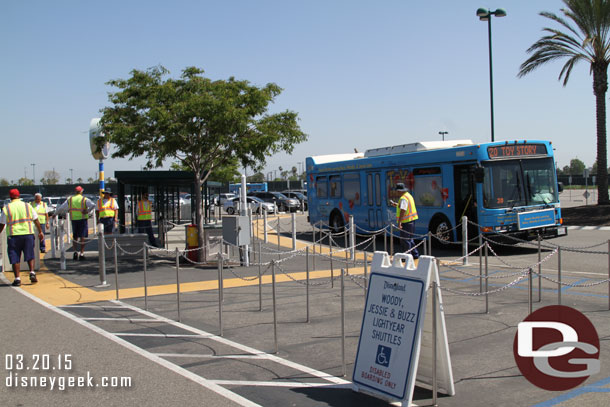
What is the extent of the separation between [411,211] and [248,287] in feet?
14.6

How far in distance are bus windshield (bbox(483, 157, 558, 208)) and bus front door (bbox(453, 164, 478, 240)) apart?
433mm

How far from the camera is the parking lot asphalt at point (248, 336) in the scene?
562 centimetres

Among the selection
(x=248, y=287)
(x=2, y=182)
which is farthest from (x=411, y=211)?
(x=2, y=182)

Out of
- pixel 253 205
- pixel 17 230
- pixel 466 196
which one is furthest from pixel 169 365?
pixel 253 205

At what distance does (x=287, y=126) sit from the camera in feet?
51.3

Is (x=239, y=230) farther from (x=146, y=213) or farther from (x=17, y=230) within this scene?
(x=146, y=213)

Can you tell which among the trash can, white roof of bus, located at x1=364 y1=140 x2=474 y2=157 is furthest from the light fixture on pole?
the trash can

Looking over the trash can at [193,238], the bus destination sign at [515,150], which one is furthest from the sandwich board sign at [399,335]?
the bus destination sign at [515,150]

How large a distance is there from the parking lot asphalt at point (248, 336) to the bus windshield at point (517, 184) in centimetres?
268

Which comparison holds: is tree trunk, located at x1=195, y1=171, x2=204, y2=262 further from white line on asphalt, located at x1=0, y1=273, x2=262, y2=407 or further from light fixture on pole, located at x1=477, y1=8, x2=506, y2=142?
light fixture on pole, located at x1=477, y1=8, x2=506, y2=142

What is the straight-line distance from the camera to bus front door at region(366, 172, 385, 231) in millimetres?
20072

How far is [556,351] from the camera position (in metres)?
6.15

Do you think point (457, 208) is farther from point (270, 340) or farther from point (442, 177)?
point (270, 340)

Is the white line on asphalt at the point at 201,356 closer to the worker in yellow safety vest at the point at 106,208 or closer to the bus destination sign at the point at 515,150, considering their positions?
the worker in yellow safety vest at the point at 106,208
